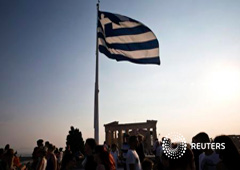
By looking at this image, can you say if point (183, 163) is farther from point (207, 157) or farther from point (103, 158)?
point (207, 157)

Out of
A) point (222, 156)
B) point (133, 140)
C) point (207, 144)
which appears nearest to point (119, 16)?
point (133, 140)

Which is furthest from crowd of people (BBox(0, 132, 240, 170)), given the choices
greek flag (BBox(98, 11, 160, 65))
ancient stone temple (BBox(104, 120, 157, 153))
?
ancient stone temple (BBox(104, 120, 157, 153))

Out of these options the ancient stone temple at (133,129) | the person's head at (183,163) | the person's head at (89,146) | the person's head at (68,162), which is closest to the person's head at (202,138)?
the person's head at (183,163)

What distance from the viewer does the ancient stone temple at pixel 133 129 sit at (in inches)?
1578

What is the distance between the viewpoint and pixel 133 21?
1298 cm

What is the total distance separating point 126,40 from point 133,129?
1079 inches

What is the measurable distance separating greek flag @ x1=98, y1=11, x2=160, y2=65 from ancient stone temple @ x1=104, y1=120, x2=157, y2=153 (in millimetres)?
27104

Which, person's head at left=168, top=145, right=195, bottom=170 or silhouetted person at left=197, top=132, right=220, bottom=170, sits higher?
person's head at left=168, top=145, right=195, bottom=170

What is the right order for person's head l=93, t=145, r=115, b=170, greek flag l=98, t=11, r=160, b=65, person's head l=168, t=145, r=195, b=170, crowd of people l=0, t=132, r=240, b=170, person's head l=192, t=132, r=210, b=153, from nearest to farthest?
person's head l=168, t=145, r=195, b=170
crowd of people l=0, t=132, r=240, b=170
person's head l=93, t=145, r=115, b=170
person's head l=192, t=132, r=210, b=153
greek flag l=98, t=11, r=160, b=65

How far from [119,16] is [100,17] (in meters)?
1.02

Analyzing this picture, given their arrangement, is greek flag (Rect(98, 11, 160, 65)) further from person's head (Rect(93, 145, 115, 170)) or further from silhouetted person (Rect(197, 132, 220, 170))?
person's head (Rect(93, 145, 115, 170))

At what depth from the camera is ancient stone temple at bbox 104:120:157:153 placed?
4009 cm

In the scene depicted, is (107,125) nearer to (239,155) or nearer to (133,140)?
(133,140)

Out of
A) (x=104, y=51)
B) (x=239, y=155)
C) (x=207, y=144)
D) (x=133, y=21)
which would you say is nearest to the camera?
(x=239, y=155)
